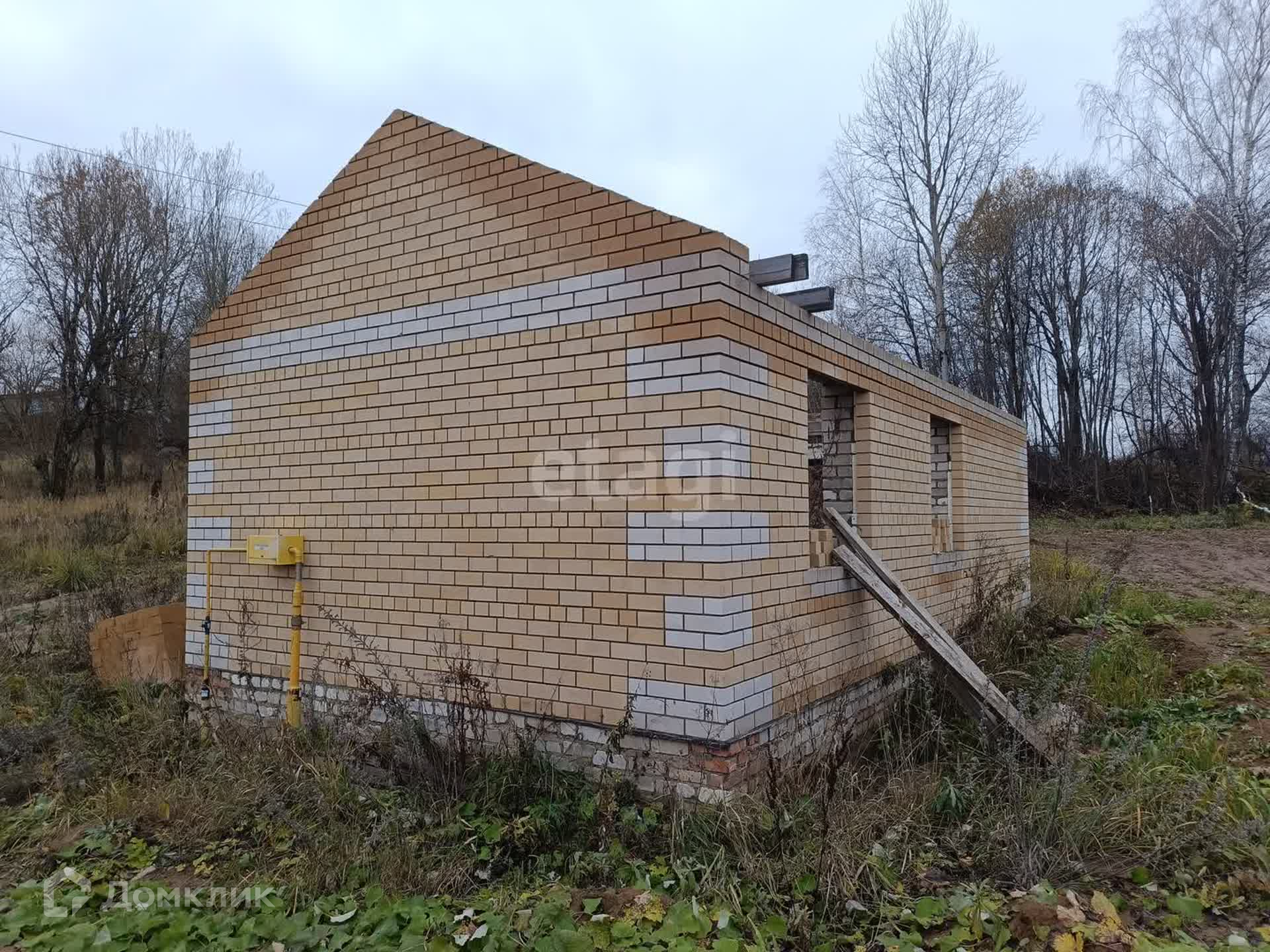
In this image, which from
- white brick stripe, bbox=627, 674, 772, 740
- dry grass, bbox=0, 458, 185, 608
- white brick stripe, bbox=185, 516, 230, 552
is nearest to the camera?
white brick stripe, bbox=627, 674, 772, 740

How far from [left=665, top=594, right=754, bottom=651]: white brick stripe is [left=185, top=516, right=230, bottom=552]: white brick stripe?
3.65m

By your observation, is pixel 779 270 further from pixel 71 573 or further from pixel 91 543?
pixel 91 543

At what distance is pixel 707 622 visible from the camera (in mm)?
3738

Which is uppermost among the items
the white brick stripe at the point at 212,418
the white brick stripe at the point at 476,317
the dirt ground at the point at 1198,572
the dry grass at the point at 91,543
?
the white brick stripe at the point at 476,317

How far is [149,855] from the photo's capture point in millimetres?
3748

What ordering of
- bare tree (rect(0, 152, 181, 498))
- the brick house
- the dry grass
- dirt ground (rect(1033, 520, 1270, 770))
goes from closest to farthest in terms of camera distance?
the brick house → dirt ground (rect(1033, 520, 1270, 770)) → the dry grass → bare tree (rect(0, 152, 181, 498))

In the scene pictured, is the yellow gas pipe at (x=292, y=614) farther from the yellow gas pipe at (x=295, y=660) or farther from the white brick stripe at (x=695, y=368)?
the white brick stripe at (x=695, y=368)

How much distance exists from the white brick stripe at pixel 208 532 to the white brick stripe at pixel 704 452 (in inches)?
143

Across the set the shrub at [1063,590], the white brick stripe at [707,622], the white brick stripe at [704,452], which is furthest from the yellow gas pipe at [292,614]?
the shrub at [1063,590]

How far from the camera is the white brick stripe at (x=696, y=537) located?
3771 mm

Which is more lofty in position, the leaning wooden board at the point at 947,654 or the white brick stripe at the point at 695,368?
the white brick stripe at the point at 695,368

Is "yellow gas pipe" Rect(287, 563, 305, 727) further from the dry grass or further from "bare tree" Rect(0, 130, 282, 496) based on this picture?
"bare tree" Rect(0, 130, 282, 496)

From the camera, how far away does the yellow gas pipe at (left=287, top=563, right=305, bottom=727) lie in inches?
192

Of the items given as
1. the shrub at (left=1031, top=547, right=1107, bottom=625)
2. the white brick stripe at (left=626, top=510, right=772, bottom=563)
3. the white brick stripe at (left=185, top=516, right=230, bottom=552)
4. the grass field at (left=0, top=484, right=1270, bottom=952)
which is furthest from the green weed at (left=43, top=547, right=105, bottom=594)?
the shrub at (left=1031, top=547, right=1107, bottom=625)
